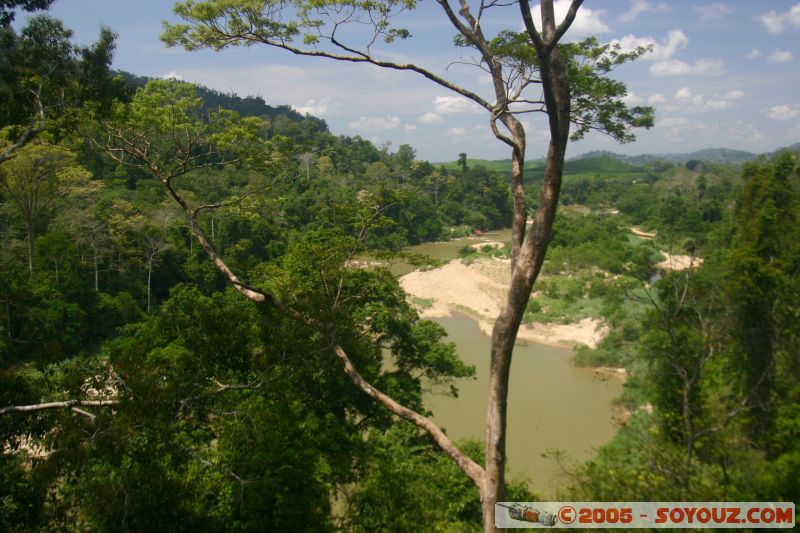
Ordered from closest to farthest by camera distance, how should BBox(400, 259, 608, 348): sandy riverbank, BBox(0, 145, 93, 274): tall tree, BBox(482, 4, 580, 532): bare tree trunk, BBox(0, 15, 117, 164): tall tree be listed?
BBox(482, 4, 580, 532): bare tree trunk → BBox(0, 15, 117, 164): tall tree → BBox(0, 145, 93, 274): tall tree → BBox(400, 259, 608, 348): sandy riverbank

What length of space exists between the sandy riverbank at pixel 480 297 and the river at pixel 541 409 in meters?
1.26

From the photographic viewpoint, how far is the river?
10445mm

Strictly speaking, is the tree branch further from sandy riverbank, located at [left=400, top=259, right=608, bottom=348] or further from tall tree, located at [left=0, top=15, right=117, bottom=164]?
sandy riverbank, located at [left=400, top=259, right=608, bottom=348]

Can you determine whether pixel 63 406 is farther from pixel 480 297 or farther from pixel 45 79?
pixel 480 297

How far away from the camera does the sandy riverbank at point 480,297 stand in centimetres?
1798

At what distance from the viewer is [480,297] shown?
75.3 ft

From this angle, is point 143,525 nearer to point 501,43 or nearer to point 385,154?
point 501,43

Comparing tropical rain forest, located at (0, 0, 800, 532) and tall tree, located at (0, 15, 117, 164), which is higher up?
tall tree, located at (0, 15, 117, 164)

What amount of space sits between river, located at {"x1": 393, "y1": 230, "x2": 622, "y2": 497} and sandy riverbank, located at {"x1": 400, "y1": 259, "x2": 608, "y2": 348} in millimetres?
1257

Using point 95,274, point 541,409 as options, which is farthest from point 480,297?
point 95,274

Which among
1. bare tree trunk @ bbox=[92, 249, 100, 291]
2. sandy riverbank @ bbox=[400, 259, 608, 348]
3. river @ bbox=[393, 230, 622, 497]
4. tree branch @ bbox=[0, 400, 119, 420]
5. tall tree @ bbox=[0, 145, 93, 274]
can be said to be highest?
tall tree @ bbox=[0, 145, 93, 274]

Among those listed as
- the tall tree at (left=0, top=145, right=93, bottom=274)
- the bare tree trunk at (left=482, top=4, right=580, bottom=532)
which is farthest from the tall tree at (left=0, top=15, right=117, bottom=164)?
the tall tree at (left=0, top=145, right=93, bottom=274)

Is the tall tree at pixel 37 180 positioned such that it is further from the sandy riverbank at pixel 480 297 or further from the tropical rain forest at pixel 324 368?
the sandy riverbank at pixel 480 297

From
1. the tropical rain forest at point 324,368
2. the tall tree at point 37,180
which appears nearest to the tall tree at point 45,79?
the tropical rain forest at point 324,368
